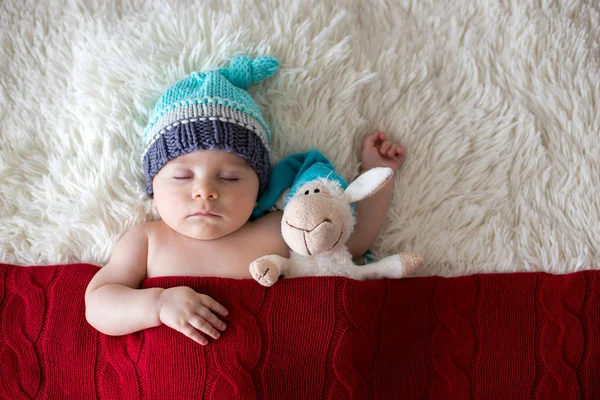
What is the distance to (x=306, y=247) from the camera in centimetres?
101

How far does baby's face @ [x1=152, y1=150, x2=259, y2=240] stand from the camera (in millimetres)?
→ 1084

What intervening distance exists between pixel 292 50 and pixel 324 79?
106mm

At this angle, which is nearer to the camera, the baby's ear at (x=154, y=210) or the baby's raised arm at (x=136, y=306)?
the baby's raised arm at (x=136, y=306)

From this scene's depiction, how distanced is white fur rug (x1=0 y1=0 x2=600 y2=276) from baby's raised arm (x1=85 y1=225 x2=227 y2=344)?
0.33 feet

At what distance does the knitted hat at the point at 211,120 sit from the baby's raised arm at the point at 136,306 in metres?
0.21

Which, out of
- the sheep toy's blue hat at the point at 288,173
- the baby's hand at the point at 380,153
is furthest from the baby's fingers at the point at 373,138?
the sheep toy's blue hat at the point at 288,173

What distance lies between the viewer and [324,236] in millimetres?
990

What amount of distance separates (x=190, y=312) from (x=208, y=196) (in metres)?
0.24

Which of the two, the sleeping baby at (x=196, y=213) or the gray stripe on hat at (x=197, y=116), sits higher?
the gray stripe on hat at (x=197, y=116)

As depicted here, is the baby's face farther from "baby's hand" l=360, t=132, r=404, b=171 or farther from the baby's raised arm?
"baby's hand" l=360, t=132, r=404, b=171

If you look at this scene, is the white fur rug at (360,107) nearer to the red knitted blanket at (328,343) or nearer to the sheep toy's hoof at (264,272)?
the red knitted blanket at (328,343)

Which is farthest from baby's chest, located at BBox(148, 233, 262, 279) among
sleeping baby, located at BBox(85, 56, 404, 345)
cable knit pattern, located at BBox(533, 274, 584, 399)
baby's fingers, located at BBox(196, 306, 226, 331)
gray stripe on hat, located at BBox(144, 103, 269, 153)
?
cable knit pattern, located at BBox(533, 274, 584, 399)

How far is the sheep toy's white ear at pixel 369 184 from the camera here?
994 millimetres

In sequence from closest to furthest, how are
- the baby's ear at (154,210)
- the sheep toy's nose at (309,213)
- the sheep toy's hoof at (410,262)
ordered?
the sheep toy's nose at (309,213) → the sheep toy's hoof at (410,262) → the baby's ear at (154,210)
